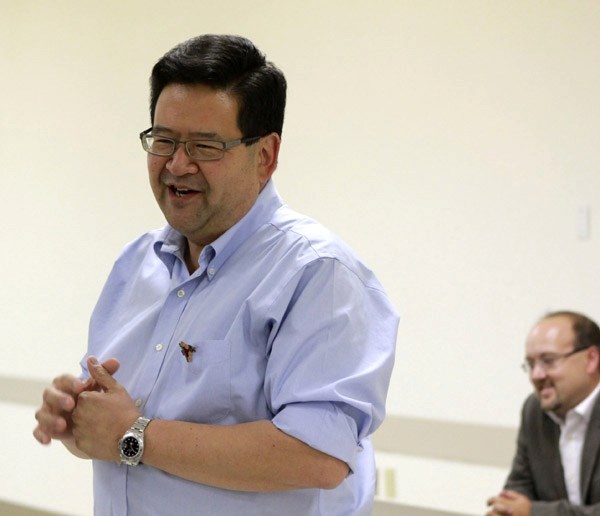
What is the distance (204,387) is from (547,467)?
170cm

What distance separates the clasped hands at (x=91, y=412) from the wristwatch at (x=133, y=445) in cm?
1

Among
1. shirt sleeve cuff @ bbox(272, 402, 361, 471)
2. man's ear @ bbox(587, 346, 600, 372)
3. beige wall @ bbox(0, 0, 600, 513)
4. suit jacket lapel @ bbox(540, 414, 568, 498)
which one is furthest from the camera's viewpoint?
beige wall @ bbox(0, 0, 600, 513)

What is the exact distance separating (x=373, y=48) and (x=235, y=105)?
2955 mm

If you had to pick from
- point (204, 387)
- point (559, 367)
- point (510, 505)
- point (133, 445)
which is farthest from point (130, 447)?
point (559, 367)

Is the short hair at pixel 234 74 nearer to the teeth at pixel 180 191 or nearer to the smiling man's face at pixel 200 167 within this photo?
the smiling man's face at pixel 200 167

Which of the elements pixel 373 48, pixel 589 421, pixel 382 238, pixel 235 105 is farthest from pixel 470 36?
pixel 235 105

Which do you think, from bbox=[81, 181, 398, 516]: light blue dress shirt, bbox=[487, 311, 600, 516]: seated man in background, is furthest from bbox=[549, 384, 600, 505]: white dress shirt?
bbox=[81, 181, 398, 516]: light blue dress shirt

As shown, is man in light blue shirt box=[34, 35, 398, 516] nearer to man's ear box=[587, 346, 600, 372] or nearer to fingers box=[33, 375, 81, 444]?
fingers box=[33, 375, 81, 444]

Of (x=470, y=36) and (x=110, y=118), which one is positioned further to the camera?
(x=110, y=118)

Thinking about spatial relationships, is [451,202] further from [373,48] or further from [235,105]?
[235,105]

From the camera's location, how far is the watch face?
1427 mm

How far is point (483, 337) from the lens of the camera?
414 centimetres

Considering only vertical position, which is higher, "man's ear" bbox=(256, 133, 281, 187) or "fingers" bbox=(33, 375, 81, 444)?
"man's ear" bbox=(256, 133, 281, 187)

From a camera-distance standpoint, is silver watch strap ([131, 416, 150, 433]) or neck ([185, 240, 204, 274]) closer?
silver watch strap ([131, 416, 150, 433])
